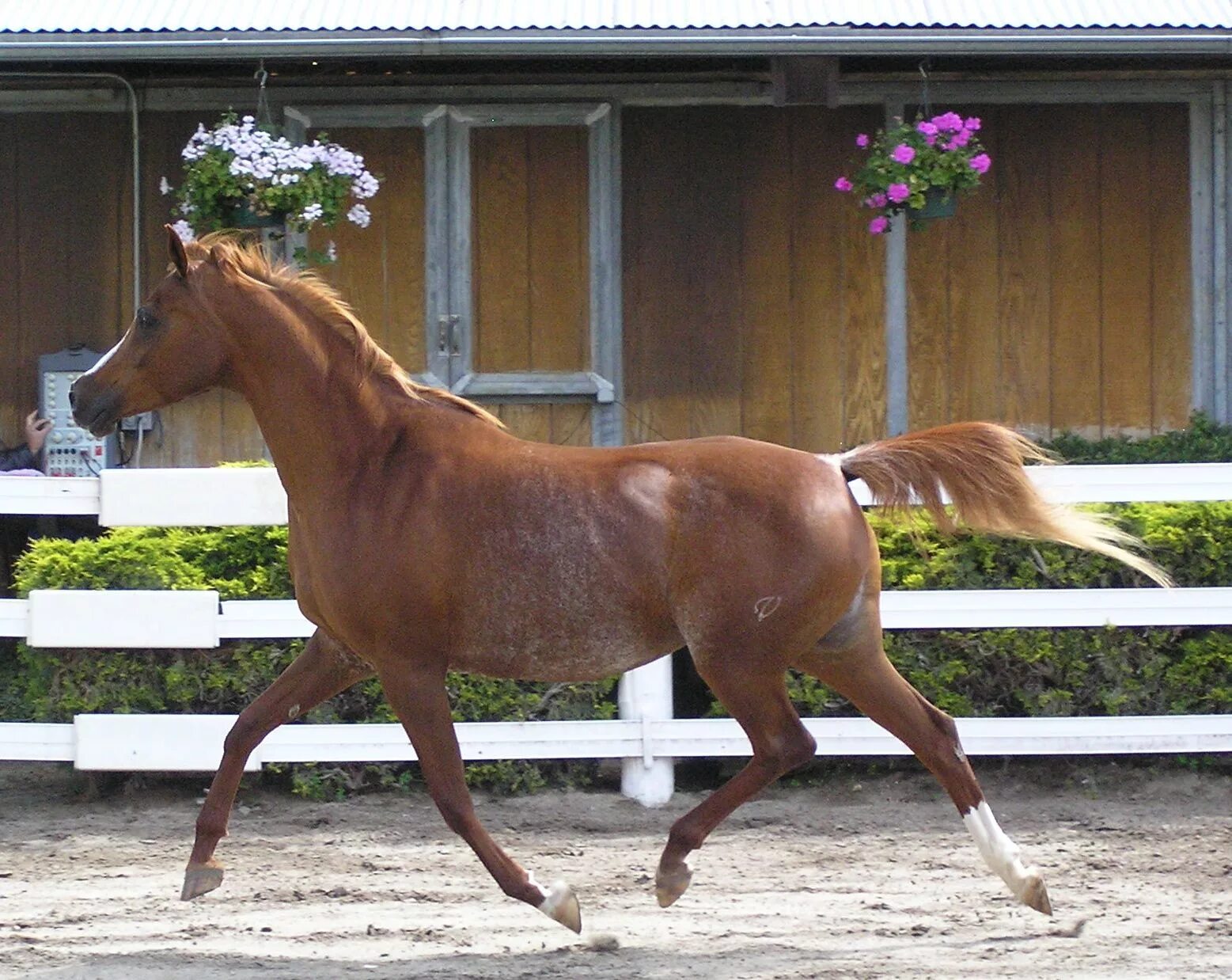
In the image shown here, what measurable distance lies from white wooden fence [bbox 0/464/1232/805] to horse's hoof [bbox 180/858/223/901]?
1436mm

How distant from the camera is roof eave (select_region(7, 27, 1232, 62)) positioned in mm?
7785

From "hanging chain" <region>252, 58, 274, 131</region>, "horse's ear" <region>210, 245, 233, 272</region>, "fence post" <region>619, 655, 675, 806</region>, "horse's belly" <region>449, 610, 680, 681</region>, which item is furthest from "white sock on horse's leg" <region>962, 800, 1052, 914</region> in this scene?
"hanging chain" <region>252, 58, 274, 131</region>

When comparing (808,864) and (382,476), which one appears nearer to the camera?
(382,476)

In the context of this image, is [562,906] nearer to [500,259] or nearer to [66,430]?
[500,259]

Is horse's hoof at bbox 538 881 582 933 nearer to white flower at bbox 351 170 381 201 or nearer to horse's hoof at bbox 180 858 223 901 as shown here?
horse's hoof at bbox 180 858 223 901

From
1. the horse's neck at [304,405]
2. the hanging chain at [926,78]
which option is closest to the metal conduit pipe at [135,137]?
the hanging chain at [926,78]

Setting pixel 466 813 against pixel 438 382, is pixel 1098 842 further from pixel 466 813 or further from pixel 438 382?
pixel 438 382

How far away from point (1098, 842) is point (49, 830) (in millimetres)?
3805

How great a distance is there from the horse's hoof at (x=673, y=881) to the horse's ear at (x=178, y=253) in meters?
2.21

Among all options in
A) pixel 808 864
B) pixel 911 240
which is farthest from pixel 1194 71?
pixel 808 864

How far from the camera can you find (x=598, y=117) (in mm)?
8688

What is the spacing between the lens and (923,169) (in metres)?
7.88

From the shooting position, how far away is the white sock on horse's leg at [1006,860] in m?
4.62

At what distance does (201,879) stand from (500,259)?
4.72 metres
